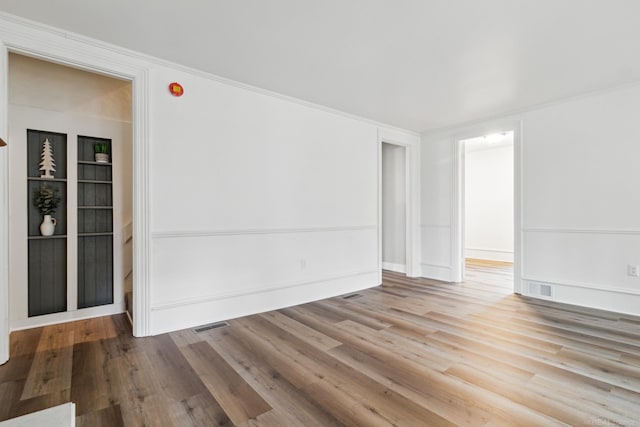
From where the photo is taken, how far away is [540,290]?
4035 millimetres

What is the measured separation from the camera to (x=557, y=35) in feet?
7.95

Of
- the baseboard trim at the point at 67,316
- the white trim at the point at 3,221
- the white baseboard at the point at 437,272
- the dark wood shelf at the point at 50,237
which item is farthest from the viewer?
the white baseboard at the point at 437,272

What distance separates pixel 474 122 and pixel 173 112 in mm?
4181

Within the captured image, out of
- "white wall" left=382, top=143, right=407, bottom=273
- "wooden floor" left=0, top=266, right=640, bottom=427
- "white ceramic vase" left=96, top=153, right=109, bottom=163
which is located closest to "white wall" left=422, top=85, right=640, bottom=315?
"wooden floor" left=0, top=266, right=640, bottom=427

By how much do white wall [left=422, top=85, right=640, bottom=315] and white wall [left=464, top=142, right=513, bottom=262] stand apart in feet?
10.4

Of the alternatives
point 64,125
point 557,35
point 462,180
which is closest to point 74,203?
point 64,125

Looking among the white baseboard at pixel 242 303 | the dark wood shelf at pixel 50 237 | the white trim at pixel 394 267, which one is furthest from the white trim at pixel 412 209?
the dark wood shelf at pixel 50 237

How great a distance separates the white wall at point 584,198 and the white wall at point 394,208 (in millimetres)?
1925

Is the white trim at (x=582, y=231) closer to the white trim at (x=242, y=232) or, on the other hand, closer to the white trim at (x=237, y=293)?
the white trim at (x=242, y=232)

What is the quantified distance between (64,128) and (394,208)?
4.95 metres

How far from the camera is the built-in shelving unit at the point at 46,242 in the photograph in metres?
A: 3.12

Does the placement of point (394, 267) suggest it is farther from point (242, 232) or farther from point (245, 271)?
point (242, 232)

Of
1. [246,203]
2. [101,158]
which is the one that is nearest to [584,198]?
[246,203]

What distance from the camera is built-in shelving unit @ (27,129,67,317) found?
123 inches
